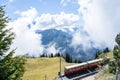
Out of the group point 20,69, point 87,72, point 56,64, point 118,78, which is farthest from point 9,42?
point 56,64

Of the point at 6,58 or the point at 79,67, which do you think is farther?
the point at 79,67

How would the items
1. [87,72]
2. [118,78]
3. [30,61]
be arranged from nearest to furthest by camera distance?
[118,78] < [87,72] < [30,61]

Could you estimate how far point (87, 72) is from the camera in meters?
111

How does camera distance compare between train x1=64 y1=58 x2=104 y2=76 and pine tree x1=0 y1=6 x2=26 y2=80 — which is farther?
train x1=64 y1=58 x2=104 y2=76

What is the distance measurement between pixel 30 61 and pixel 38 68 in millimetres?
15912

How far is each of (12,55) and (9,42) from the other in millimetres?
1102

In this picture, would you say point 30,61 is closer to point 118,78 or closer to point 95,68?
point 95,68

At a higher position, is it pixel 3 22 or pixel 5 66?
pixel 3 22

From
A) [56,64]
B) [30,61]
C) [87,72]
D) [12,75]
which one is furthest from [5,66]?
[30,61]

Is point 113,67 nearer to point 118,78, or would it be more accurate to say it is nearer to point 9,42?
point 9,42

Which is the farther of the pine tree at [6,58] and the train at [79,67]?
the train at [79,67]

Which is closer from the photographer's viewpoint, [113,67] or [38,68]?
[113,67]

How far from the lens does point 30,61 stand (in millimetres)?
189625

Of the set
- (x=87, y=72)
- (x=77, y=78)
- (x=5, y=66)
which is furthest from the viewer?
(x=87, y=72)
